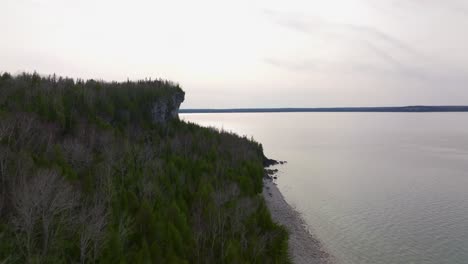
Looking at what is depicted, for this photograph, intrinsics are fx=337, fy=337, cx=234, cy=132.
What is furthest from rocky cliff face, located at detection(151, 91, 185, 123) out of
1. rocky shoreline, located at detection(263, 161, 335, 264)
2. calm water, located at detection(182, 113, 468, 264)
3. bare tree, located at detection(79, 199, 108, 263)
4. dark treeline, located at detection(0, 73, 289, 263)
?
bare tree, located at detection(79, 199, 108, 263)

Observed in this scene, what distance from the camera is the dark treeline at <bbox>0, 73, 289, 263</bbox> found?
1959 cm

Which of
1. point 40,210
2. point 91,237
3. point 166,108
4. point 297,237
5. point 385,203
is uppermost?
point 166,108

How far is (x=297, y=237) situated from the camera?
127 ft

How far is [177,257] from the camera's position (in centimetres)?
2175

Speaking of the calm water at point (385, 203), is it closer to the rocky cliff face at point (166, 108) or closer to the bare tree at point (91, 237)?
the bare tree at point (91, 237)

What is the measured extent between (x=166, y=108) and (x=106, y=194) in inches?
1704

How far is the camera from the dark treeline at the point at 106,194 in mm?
19594

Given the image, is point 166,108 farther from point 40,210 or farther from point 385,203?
point 40,210

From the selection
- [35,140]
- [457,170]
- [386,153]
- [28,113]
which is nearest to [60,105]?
[28,113]

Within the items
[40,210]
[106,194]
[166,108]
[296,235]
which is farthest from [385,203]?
[40,210]

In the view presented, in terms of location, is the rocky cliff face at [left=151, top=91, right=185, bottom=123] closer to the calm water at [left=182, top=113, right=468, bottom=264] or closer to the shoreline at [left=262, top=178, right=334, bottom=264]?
the shoreline at [left=262, top=178, right=334, bottom=264]

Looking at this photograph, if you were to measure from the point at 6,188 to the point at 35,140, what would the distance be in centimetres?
1032

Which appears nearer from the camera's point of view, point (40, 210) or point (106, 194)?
point (40, 210)

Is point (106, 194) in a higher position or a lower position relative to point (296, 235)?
higher
